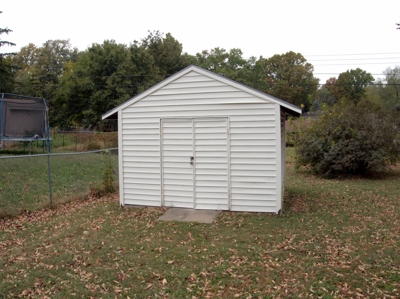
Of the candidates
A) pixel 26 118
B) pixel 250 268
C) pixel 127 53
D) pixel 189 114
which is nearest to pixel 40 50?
pixel 127 53

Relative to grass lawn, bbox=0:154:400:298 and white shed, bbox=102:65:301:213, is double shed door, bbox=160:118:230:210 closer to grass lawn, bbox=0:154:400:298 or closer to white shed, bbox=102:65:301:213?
white shed, bbox=102:65:301:213

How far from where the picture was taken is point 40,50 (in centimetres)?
5153

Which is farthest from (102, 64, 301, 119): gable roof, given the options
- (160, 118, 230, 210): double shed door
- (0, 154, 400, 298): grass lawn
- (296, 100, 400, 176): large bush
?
(296, 100, 400, 176): large bush

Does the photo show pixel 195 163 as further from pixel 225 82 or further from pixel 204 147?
pixel 225 82

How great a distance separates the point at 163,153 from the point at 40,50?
51067 millimetres

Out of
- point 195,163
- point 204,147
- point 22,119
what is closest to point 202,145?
Answer: point 204,147

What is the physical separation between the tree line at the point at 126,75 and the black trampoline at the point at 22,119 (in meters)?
9.80

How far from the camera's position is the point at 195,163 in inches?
304

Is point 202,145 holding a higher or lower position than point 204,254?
higher

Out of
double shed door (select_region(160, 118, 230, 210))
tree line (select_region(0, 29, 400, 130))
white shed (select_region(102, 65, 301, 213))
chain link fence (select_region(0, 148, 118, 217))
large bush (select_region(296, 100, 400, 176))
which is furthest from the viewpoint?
tree line (select_region(0, 29, 400, 130))

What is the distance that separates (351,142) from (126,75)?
A: 23.2 metres

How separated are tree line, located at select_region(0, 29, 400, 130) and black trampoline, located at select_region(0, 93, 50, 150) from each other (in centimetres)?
980

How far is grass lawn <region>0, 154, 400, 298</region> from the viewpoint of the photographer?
13.3ft

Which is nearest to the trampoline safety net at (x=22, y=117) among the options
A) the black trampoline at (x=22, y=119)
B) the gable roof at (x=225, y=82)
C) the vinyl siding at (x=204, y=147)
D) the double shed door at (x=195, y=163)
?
the black trampoline at (x=22, y=119)
